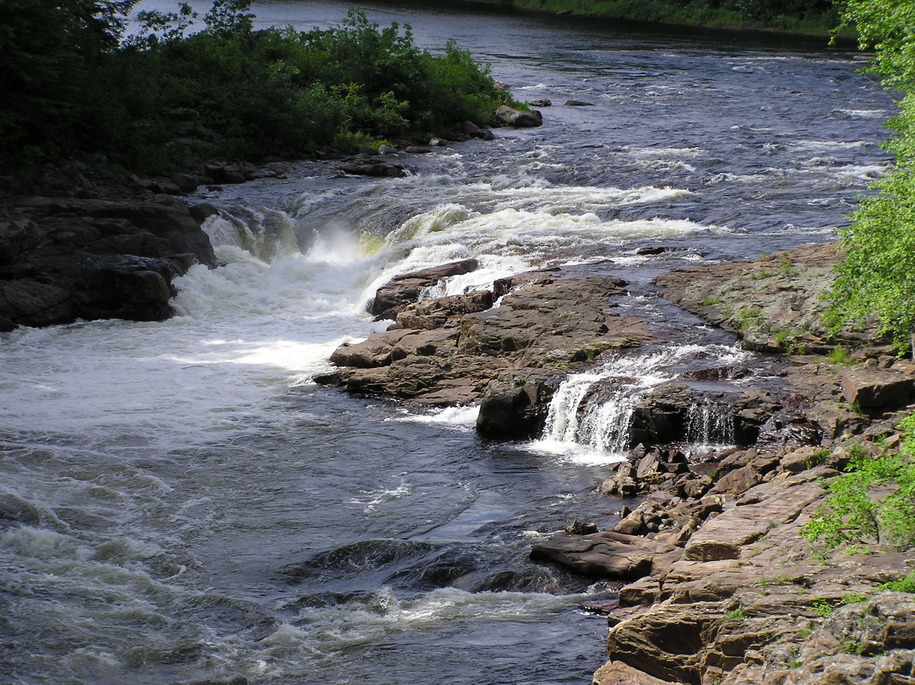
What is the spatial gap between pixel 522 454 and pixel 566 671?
6.14m

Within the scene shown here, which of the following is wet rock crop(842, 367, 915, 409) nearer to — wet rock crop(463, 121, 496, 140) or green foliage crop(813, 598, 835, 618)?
green foliage crop(813, 598, 835, 618)

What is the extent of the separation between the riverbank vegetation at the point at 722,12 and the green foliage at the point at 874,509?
61.2 meters

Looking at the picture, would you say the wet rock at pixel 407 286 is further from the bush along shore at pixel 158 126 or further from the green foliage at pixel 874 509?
the green foliage at pixel 874 509

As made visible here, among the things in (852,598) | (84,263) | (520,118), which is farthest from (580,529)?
(520,118)

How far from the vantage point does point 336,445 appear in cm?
1656

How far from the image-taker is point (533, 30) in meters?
68.8

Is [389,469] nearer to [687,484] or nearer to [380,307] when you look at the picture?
[687,484]

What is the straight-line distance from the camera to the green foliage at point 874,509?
9117 mm

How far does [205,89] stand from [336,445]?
2236 cm

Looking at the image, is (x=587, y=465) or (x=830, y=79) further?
(x=830, y=79)

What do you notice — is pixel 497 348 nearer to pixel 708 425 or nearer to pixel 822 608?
pixel 708 425

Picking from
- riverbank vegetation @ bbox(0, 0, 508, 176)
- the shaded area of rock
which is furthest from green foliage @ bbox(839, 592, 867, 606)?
riverbank vegetation @ bbox(0, 0, 508, 176)

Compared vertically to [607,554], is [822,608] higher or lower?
higher

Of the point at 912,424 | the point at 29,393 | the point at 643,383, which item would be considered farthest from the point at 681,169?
the point at 912,424
